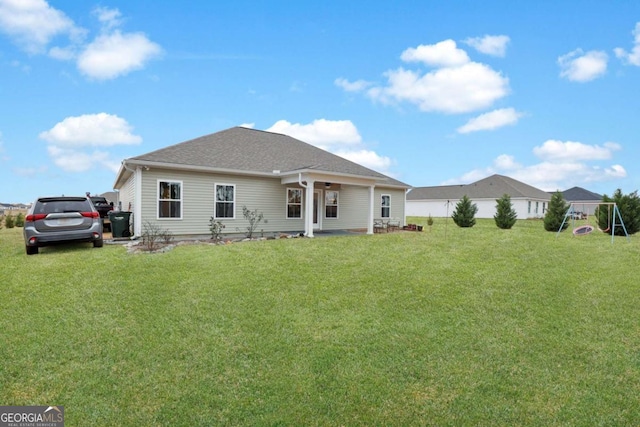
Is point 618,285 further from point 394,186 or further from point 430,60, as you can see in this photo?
point 394,186

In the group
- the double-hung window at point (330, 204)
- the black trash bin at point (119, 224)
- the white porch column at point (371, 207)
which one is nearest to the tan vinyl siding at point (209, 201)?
the black trash bin at point (119, 224)

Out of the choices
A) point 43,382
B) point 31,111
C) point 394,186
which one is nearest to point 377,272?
point 43,382

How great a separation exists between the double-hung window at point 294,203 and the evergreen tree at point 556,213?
48.1 ft

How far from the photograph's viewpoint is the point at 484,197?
40188mm

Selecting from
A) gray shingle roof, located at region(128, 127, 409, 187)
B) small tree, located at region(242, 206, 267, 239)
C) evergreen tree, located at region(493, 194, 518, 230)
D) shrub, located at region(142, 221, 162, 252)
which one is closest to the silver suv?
shrub, located at region(142, 221, 162, 252)

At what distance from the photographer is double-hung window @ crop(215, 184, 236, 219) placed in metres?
14.3

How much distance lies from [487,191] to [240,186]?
34657 mm

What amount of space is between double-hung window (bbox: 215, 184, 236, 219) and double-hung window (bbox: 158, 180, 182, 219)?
1482 mm

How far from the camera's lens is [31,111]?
44.9 feet

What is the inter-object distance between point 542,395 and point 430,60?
46.1 ft

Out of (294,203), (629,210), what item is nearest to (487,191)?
Answer: (629,210)

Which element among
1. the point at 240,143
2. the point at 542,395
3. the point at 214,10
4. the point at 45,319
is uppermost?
the point at 214,10

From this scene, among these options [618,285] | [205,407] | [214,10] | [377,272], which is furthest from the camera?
[214,10]

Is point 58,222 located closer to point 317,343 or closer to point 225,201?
point 225,201
